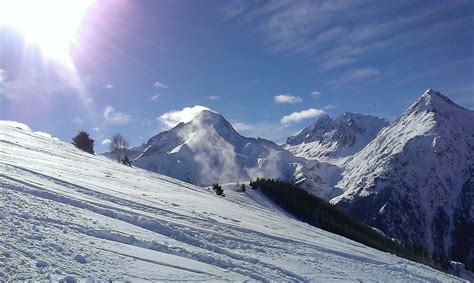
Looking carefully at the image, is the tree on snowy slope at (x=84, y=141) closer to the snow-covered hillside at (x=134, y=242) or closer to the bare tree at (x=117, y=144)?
the bare tree at (x=117, y=144)

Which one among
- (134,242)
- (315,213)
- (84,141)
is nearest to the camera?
(134,242)

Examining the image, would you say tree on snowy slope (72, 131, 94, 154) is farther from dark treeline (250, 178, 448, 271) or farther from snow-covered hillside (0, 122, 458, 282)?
snow-covered hillside (0, 122, 458, 282)

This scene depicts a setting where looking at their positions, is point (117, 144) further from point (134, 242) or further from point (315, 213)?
point (134, 242)

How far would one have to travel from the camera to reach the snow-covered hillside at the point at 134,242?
1002cm

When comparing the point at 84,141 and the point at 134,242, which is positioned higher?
the point at 84,141

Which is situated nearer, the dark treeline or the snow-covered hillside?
the snow-covered hillside

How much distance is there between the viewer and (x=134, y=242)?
12.6m

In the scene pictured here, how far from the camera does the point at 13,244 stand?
9.92m

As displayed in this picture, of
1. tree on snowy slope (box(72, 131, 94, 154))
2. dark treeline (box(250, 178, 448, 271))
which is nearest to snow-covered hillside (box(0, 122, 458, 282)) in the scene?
tree on snowy slope (box(72, 131, 94, 154))

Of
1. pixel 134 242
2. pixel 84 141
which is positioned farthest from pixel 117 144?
pixel 134 242

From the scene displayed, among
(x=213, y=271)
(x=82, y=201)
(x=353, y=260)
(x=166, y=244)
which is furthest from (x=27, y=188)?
(x=353, y=260)

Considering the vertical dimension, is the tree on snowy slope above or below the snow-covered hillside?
above

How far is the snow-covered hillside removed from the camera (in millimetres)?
10023

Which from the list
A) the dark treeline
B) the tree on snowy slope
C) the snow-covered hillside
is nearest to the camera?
the snow-covered hillside
